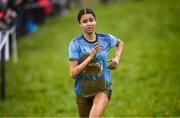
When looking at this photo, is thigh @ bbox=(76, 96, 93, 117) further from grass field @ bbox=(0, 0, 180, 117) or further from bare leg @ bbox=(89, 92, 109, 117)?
grass field @ bbox=(0, 0, 180, 117)

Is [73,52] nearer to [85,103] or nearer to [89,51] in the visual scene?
[89,51]

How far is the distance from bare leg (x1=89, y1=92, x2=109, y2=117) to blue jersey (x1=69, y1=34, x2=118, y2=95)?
200mm

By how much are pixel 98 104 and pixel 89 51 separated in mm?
663

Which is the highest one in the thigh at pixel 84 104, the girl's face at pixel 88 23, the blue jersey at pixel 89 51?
the girl's face at pixel 88 23

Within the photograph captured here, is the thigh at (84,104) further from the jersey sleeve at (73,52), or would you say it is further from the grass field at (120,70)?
the grass field at (120,70)

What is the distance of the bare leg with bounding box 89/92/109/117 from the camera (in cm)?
650

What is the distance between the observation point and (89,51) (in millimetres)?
6504

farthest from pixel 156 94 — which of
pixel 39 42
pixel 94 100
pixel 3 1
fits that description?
pixel 39 42

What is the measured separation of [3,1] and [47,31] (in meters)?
7.20

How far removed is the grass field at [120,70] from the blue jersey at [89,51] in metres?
3.14

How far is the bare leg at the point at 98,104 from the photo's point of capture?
21.3 feet

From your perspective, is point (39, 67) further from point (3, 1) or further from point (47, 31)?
point (47, 31)

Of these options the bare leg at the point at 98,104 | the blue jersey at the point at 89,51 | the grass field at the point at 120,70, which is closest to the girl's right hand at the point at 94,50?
the blue jersey at the point at 89,51

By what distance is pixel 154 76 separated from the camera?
13164mm
